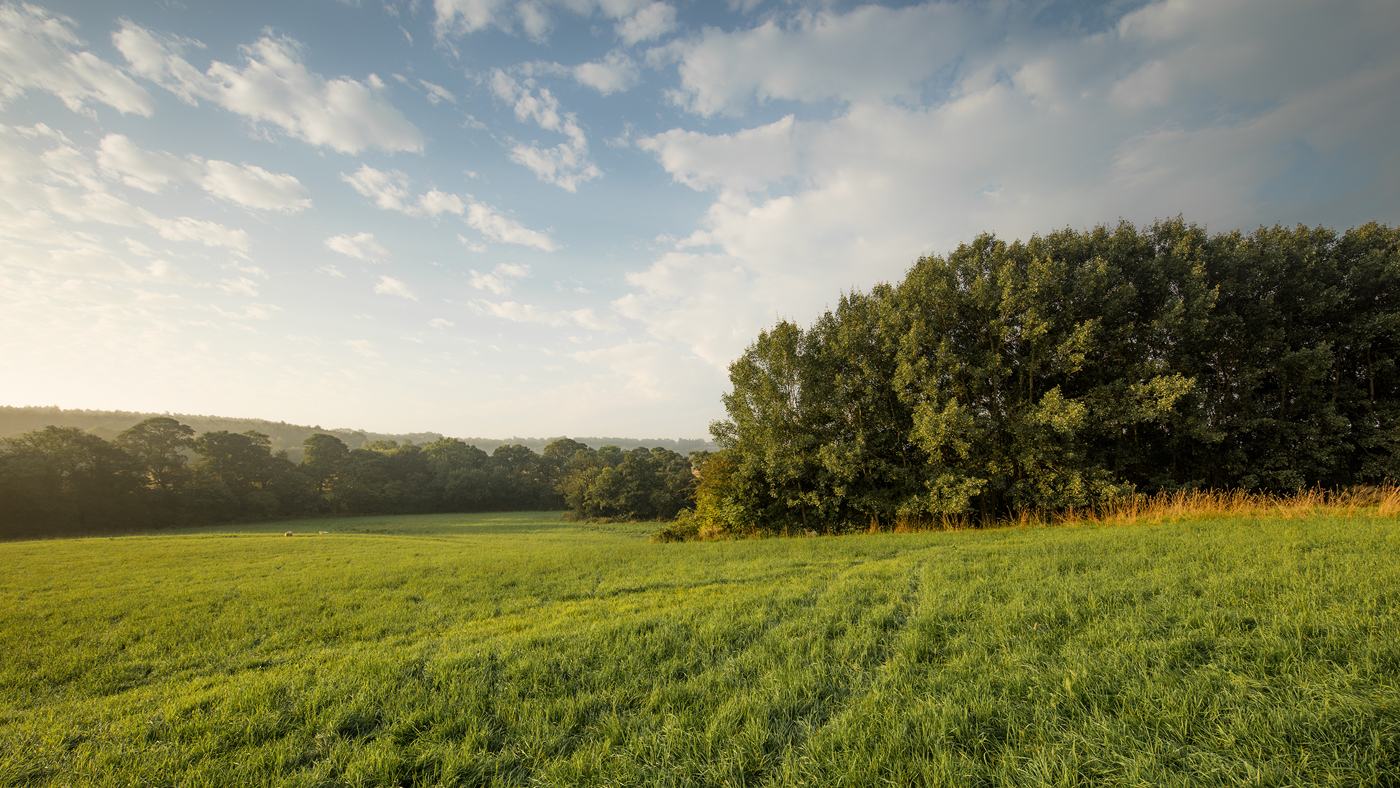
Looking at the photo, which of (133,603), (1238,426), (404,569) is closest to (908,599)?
(404,569)

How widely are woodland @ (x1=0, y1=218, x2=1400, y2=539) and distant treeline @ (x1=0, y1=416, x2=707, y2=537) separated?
33172 millimetres

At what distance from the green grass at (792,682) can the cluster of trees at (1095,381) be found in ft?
29.4

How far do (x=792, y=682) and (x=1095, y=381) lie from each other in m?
20.4

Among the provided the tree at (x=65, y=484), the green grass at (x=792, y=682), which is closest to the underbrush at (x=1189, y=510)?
the green grass at (x=792, y=682)

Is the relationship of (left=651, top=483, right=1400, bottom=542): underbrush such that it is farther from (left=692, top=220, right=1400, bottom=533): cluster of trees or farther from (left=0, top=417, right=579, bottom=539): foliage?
(left=0, top=417, right=579, bottom=539): foliage

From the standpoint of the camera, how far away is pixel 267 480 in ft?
172

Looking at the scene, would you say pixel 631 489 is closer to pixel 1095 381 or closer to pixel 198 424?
pixel 1095 381

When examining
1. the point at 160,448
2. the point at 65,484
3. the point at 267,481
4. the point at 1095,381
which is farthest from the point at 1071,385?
the point at 160,448

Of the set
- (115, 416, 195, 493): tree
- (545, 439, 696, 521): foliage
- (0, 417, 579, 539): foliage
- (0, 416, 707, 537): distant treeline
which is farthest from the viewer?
(545, 439, 696, 521): foliage

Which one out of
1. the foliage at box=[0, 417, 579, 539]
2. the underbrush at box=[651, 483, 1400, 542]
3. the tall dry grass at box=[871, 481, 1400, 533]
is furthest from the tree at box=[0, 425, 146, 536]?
the tall dry grass at box=[871, 481, 1400, 533]

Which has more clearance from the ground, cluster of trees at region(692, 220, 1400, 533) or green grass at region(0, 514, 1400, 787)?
cluster of trees at region(692, 220, 1400, 533)

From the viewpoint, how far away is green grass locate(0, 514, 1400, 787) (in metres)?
2.52

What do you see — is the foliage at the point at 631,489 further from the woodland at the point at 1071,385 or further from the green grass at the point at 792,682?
the green grass at the point at 792,682

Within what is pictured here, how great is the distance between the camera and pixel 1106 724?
102 inches
